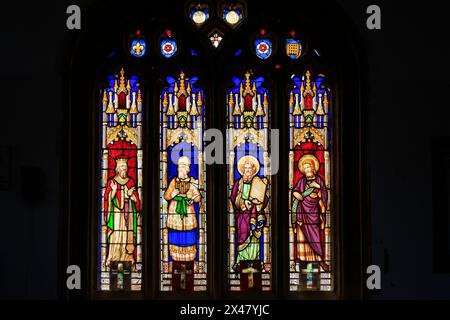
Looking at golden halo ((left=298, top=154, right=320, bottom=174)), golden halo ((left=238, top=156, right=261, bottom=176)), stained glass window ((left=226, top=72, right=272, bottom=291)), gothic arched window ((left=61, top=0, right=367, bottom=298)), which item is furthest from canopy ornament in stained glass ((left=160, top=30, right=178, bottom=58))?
golden halo ((left=298, top=154, right=320, bottom=174))

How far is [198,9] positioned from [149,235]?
173cm

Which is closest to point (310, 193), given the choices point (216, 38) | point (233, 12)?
point (216, 38)

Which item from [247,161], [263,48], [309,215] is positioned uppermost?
Result: [263,48]

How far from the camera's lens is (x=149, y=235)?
5535 millimetres

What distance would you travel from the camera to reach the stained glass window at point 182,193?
5562mm

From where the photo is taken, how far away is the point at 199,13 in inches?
227

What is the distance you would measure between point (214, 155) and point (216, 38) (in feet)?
2.92

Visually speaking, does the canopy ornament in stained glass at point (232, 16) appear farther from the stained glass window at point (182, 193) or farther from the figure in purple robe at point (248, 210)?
the figure in purple robe at point (248, 210)

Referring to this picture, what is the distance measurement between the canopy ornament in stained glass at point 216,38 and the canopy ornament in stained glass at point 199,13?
0.43ft

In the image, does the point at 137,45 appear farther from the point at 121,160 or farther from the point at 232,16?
the point at 121,160

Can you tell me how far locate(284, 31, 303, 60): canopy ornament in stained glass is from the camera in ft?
18.8

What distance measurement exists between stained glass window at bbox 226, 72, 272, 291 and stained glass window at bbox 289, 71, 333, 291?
0.60 feet

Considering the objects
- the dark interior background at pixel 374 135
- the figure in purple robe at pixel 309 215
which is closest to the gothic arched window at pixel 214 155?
the figure in purple robe at pixel 309 215

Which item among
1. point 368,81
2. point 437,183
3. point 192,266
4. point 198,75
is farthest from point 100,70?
point 437,183
